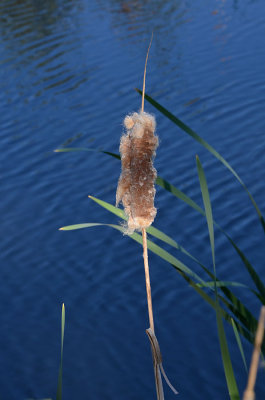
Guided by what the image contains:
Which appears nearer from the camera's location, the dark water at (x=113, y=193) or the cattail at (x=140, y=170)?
the cattail at (x=140, y=170)

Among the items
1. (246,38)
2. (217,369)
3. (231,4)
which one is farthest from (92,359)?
(231,4)

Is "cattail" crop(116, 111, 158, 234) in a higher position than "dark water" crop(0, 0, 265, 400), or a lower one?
lower

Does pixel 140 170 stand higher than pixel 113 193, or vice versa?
pixel 113 193

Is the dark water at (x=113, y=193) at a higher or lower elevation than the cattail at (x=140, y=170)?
higher

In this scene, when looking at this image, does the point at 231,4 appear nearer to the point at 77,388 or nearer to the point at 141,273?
the point at 141,273
